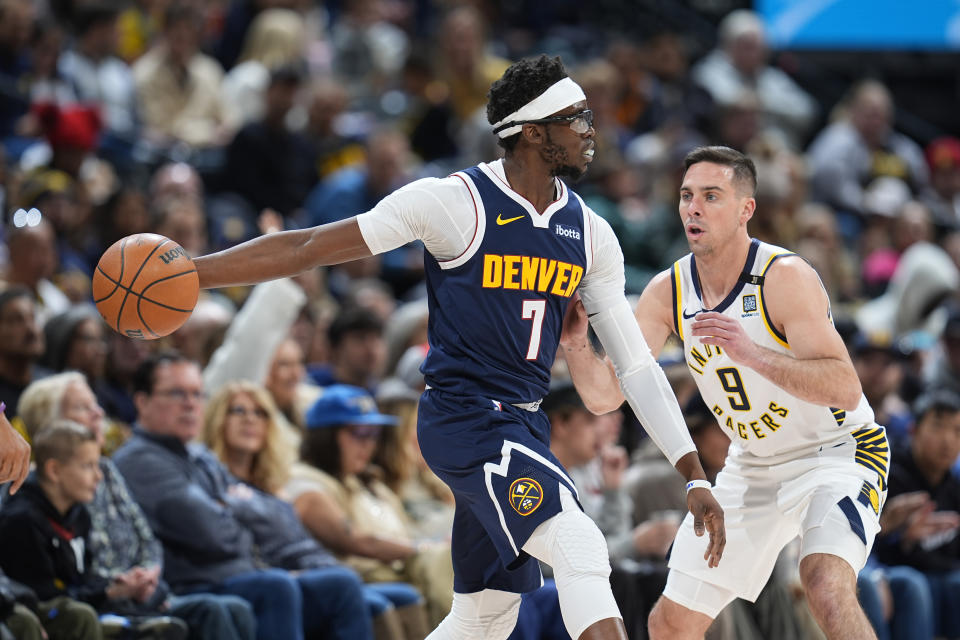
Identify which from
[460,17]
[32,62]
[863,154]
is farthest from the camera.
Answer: [863,154]

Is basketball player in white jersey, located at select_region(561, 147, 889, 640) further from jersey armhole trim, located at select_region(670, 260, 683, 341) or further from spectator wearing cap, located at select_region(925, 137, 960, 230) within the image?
spectator wearing cap, located at select_region(925, 137, 960, 230)

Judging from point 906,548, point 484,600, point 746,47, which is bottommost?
point 906,548

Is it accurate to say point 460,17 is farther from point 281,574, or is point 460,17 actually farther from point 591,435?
point 281,574

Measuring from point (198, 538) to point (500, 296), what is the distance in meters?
2.70

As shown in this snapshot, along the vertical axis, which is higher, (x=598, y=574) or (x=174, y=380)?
(x=174, y=380)

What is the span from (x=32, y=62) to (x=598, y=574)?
854cm

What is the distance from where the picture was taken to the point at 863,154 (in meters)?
15.4

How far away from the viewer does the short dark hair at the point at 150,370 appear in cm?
701

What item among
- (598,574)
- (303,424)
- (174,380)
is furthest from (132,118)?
(598,574)

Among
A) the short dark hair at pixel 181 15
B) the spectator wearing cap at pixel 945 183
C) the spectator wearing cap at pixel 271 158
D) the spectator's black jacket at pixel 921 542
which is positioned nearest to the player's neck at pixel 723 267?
the spectator's black jacket at pixel 921 542

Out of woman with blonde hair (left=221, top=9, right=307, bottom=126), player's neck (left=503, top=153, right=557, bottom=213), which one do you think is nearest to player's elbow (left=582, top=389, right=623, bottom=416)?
player's neck (left=503, top=153, right=557, bottom=213)

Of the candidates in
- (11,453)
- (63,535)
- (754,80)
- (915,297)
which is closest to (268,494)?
(63,535)

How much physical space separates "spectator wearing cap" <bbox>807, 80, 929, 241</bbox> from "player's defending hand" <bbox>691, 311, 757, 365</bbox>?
10.0 meters

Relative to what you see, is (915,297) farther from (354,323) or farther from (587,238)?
(587,238)
